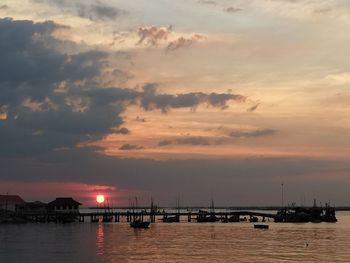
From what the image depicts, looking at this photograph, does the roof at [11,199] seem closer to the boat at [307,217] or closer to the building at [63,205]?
the building at [63,205]

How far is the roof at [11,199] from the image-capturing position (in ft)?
534

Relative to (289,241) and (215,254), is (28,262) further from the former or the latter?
(289,241)

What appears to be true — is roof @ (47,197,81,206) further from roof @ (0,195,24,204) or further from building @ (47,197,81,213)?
roof @ (0,195,24,204)

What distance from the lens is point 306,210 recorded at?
182000 mm

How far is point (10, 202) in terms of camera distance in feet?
535

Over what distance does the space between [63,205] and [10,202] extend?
15.2 m

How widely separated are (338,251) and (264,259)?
55.1ft

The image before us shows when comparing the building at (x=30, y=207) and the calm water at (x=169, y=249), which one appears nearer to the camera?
the calm water at (x=169, y=249)

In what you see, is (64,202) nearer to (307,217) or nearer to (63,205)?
(63,205)

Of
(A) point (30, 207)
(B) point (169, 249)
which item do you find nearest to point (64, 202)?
(A) point (30, 207)

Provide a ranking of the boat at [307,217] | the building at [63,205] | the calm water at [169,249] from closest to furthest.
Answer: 1. the calm water at [169,249]
2. the building at [63,205]
3. the boat at [307,217]

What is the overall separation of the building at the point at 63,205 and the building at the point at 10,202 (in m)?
10.0

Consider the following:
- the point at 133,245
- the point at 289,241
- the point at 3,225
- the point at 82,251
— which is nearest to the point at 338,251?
the point at 289,241

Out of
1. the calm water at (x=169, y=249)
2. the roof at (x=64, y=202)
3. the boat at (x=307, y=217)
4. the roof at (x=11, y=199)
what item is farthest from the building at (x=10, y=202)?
the boat at (x=307, y=217)
